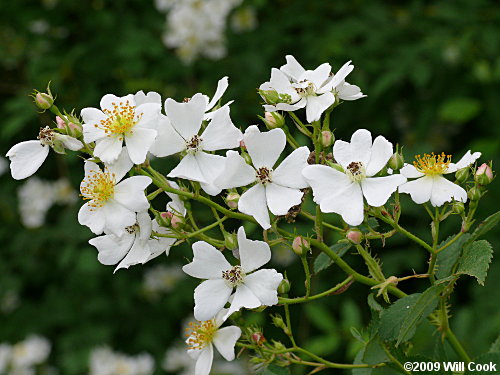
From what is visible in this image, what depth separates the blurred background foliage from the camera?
12.5 feet

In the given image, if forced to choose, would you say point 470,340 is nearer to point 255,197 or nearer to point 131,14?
point 255,197

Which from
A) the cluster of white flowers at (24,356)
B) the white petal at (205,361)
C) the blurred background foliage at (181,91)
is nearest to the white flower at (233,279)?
the white petal at (205,361)

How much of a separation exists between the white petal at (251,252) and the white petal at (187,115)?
10.6 inches

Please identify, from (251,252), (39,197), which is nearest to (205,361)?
(251,252)

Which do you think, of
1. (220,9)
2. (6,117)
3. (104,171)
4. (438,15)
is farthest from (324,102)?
(6,117)

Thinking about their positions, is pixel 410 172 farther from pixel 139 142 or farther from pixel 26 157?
pixel 26 157

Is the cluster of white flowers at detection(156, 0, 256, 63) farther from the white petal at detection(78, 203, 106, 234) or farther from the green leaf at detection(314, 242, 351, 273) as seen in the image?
the white petal at detection(78, 203, 106, 234)

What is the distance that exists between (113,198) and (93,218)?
78 millimetres

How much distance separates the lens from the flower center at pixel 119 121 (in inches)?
58.4

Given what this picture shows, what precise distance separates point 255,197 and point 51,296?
10.1 feet

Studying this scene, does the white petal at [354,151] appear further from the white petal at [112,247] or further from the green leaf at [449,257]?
the white petal at [112,247]

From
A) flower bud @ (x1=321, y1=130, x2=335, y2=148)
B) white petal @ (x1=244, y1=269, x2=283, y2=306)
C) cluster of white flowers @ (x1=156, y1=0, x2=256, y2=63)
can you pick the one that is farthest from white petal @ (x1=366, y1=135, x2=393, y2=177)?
cluster of white flowers @ (x1=156, y1=0, x2=256, y2=63)

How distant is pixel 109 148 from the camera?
1.48 meters

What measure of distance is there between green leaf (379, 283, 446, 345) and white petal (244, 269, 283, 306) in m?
0.26
